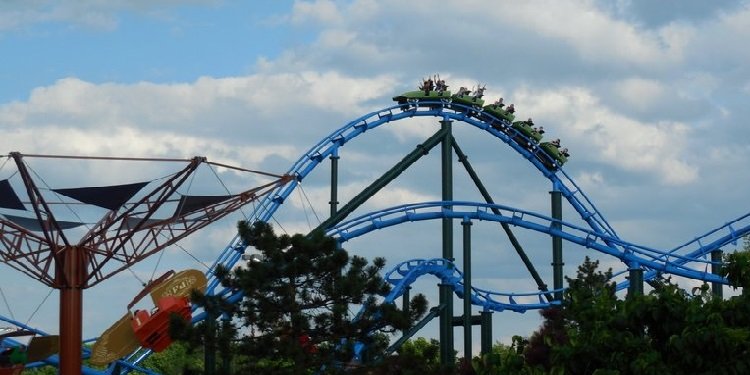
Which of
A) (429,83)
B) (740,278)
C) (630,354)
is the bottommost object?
(630,354)

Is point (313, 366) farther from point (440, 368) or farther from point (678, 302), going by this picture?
point (678, 302)

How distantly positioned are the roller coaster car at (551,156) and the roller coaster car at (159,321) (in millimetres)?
12683

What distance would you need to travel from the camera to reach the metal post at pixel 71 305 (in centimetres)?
2495

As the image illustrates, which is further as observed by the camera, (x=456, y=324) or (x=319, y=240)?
(x=456, y=324)

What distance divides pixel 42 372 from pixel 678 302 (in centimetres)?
3209

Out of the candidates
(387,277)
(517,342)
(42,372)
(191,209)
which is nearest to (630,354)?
(517,342)

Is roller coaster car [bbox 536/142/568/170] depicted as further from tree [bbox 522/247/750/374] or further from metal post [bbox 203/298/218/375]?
tree [bbox 522/247/750/374]

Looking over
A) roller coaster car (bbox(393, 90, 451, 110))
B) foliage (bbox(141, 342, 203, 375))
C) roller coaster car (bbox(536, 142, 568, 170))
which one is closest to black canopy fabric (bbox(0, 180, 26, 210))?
roller coaster car (bbox(393, 90, 451, 110))

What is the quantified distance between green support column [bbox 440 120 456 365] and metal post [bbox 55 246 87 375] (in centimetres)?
807

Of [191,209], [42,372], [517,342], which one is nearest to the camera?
[517,342]

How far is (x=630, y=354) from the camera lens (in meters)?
16.6

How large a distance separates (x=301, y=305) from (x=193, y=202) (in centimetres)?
360

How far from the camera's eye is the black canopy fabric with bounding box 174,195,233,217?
25.8m

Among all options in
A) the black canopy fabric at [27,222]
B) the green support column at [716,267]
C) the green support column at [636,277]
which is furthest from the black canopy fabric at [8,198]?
the green support column at [716,267]
